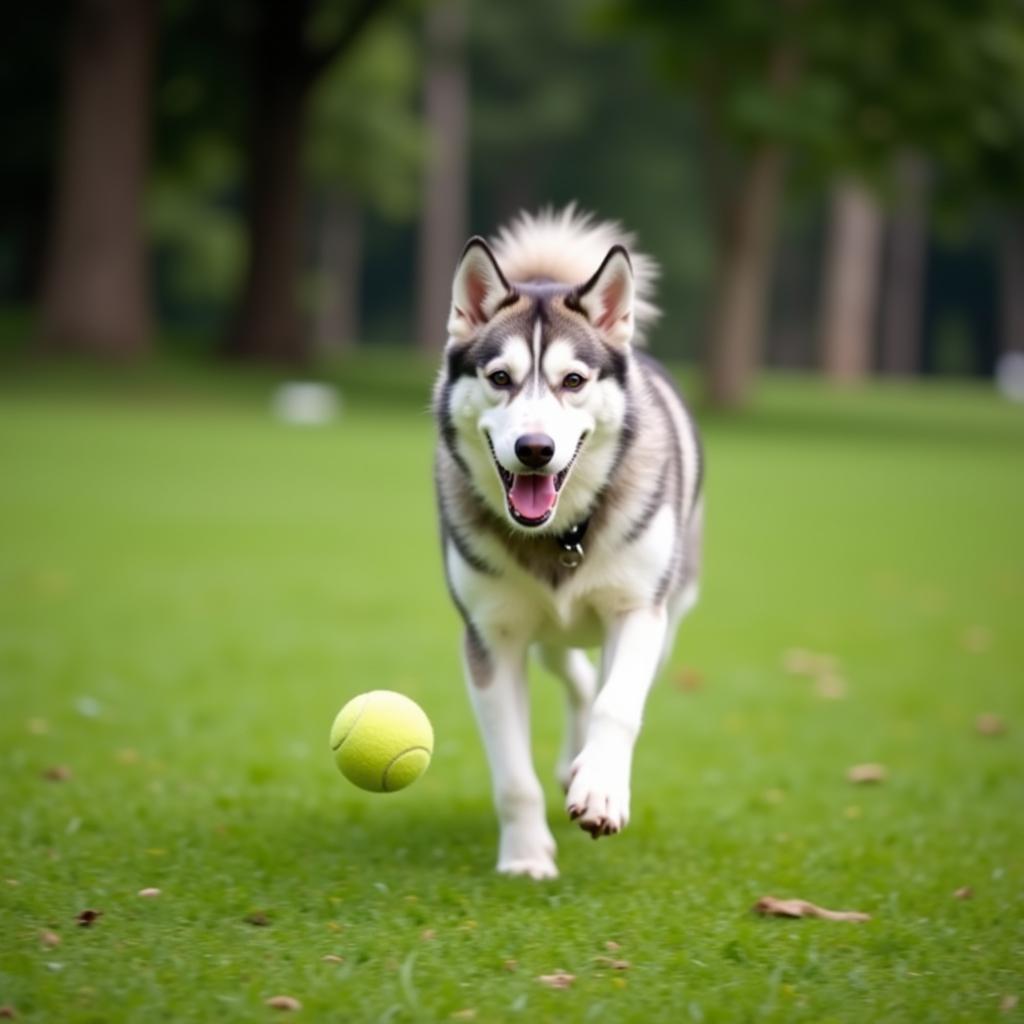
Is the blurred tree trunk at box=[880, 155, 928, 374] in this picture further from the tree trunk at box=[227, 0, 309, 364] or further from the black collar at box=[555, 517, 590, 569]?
the black collar at box=[555, 517, 590, 569]

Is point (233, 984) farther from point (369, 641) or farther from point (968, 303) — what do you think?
point (968, 303)

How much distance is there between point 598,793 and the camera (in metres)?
4.80

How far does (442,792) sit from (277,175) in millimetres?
28445

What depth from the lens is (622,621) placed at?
17.8ft

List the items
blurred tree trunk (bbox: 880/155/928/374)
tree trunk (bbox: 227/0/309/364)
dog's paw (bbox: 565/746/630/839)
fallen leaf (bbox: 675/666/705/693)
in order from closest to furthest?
1. dog's paw (bbox: 565/746/630/839)
2. fallen leaf (bbox: 675/666/705/693)
3. tree trunk (bbox: 227/0/309/364)
4. blurred tree trunk (bbox: 880/155/928/374)

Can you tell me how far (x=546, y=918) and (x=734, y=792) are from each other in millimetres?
A: 2271

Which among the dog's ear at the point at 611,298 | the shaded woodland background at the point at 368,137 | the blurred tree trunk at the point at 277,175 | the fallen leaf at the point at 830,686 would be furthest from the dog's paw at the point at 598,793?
the blurred tree trunk at the point at 277,175

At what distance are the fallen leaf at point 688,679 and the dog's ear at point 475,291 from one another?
15.0ft

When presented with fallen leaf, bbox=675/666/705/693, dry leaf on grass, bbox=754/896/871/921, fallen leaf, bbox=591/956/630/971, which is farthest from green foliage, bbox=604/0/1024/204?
fallen leaf, bbox=591/956/630/971

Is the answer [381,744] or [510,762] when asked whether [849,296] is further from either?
[381,744]

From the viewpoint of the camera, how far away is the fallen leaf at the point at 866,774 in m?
7.27

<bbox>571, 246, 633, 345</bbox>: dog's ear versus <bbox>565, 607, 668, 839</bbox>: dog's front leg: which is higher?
<bbox>571, 246, 633, 345</bbox>: dog's ear

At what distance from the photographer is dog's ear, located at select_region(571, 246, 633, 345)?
5320 mm

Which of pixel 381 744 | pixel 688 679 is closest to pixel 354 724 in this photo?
pixel 381 744
